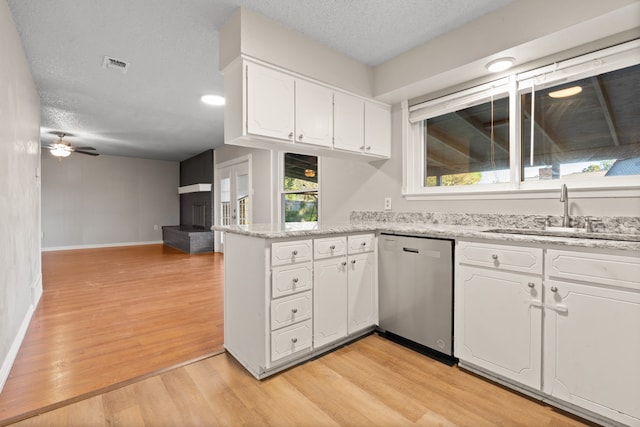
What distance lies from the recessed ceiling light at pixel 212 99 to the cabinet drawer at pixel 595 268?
366 cm

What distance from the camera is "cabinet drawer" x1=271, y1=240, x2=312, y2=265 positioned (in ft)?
6.13

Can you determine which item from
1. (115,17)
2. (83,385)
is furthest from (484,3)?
(83,385)

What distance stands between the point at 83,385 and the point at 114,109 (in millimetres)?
3681

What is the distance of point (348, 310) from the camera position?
2293 mm

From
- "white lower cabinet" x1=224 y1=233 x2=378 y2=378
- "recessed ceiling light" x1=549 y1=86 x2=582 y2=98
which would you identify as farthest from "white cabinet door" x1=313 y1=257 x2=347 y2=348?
"recessed ceiling light" x1=549 y1=86 x2=582 y2=98

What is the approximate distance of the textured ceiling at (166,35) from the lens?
6.72 ft

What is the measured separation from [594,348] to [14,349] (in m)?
3.50

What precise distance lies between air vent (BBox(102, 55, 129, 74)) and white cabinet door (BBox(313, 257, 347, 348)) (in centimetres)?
259

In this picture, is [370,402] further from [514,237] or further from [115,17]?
[115,17]

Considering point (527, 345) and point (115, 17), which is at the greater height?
point (115, 17)

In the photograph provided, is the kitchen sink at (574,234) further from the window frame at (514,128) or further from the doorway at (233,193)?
the doorway at (233,193)

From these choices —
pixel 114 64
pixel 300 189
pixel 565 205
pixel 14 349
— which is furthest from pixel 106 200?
pixel 565 205

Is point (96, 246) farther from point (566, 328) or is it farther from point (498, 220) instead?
point (566, 328)

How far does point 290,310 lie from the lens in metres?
1.95
